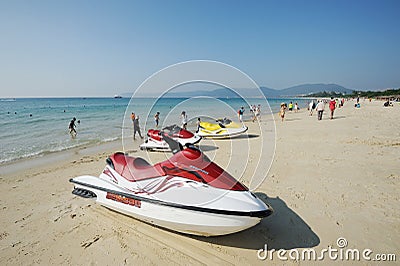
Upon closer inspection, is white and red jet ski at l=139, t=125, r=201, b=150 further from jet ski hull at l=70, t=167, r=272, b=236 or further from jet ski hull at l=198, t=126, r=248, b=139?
jet ski hull at l=70, t=167, r=272, b=236

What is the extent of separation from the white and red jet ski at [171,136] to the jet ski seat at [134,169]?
2221 mm

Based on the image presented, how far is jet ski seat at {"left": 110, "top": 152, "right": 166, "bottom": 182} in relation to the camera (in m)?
3.62

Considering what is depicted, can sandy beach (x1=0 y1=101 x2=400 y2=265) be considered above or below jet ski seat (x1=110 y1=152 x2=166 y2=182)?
below

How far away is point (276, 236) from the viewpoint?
3.46 m

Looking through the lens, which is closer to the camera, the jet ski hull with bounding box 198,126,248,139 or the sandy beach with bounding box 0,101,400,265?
the sandy beach with bounding box 0,101,400,265

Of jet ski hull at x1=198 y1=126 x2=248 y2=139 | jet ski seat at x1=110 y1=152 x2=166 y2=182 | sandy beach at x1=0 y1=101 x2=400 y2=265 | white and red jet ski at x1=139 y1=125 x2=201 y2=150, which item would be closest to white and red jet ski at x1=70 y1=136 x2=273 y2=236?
jet ski seat at x1=110 y1=152 x2=166 y2=182

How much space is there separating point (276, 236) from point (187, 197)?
1.62 m

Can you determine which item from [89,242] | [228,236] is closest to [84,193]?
[89,242]

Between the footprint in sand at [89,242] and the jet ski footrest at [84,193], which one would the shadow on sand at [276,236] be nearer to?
the footprint in sand at [89,242]

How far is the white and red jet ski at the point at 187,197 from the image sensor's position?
2871 millimetres

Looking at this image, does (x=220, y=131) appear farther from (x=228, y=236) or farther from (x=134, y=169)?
(x=228, y=236)

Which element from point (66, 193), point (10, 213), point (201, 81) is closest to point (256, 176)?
point (201, 81)

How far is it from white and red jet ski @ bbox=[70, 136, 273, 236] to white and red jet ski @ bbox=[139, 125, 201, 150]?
268 centimetres

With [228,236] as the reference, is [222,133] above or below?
above
